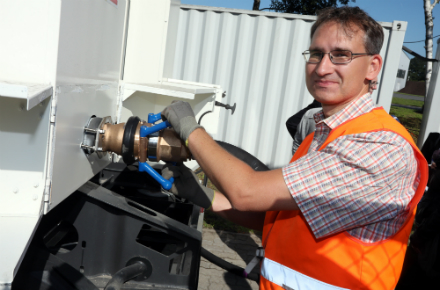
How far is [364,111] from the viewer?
1475 millimetres

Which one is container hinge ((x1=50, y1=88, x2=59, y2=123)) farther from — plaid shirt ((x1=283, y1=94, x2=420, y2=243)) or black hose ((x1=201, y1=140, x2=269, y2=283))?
black hose ((x1=201, y1=140, x2=269, y2=283))

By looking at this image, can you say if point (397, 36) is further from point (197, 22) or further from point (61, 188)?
point (61, 188)

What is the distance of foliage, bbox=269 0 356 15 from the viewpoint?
11055mm

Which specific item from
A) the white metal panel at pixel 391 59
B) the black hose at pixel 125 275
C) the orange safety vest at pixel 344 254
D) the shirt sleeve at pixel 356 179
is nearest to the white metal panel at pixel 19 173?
the black hose at pixel 125 275

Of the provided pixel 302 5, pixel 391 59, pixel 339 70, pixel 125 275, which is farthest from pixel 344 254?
pixel 302 5

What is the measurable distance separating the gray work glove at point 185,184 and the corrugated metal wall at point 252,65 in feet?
11.7

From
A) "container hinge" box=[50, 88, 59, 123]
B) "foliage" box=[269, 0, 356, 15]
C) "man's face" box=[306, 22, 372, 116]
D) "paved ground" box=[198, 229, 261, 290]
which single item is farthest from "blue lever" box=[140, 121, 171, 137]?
"foliage" box=[269, 0, 356, 15]

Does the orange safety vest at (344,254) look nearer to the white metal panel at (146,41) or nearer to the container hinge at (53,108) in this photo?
the container hinge at (53,108)

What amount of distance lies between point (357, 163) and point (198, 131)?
60 cm

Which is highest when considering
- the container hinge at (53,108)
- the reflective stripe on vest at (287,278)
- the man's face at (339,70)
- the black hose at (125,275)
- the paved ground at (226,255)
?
the man's face at (339,70)

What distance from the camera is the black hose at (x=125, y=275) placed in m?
1.62

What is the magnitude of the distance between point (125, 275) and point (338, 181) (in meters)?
1.11

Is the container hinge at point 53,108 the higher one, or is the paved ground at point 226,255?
the container hinge at point 53,108

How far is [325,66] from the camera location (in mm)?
1507
